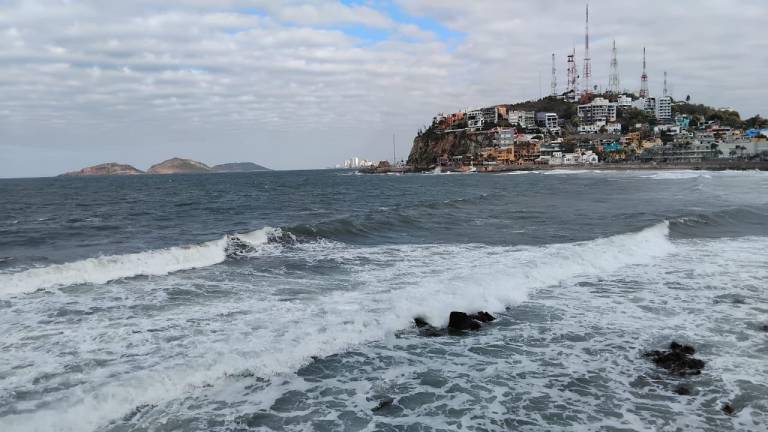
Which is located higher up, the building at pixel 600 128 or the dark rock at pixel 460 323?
the building at pixel 600 128

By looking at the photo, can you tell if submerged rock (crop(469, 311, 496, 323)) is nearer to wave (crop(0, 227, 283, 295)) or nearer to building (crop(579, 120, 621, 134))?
wave (crop(0, 227, 283, 295))

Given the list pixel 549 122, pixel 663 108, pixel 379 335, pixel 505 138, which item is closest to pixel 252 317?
pixel 379 335

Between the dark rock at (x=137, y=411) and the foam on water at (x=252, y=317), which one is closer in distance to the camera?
the dark rock at (x=137, y=411)

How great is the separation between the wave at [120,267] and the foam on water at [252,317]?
1107 millimetres

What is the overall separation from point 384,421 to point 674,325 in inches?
254

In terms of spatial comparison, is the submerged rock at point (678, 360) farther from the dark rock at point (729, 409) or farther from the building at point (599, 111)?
the building at point (599, 111)

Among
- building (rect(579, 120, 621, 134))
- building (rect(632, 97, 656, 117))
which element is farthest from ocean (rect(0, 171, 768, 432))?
building (rect(632, 97, 656, 117))

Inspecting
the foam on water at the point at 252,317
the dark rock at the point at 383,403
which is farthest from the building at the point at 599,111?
the dark rock at the point at 383,403

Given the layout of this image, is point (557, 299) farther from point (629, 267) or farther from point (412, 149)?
point (412, 149)

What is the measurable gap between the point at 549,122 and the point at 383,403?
541 feet

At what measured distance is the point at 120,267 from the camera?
14328 mm

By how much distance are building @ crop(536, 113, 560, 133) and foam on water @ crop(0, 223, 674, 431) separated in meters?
149

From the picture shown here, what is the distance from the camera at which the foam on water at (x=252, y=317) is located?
22.9 feet

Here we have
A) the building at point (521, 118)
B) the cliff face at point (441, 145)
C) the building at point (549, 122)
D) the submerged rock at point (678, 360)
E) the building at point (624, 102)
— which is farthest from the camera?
the building at point (624, 102)
